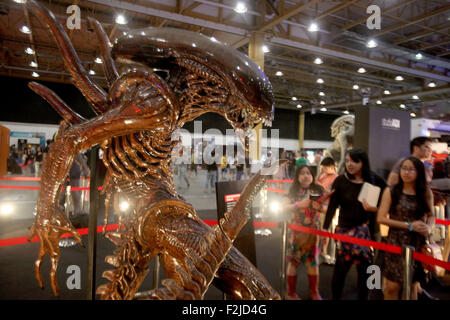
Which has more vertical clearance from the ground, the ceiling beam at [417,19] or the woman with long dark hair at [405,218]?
the ceiling beam at [417,19]

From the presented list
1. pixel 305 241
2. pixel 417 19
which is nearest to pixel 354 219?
pixel 305 241

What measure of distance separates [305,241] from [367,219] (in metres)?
0.66

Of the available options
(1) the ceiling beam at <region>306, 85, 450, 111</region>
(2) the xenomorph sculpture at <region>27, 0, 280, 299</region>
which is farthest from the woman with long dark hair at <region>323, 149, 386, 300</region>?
(1) the ceiling beam at <region>306, 85, 450, 111</region>

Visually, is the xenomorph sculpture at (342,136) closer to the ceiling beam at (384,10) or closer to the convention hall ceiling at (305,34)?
the convention hall ceiling at (305,34)

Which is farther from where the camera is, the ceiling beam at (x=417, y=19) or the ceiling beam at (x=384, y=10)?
the ceiling beam at (x=417, y=19)

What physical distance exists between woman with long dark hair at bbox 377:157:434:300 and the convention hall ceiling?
5.50 ft

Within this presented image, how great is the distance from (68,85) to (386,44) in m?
12.7

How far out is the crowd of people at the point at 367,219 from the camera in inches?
103

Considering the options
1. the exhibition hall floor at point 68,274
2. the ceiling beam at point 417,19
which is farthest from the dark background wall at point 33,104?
the exhibition hall floor at point 68,274

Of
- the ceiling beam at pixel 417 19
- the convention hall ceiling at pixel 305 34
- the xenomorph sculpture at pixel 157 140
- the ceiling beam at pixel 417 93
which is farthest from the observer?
the ceiling beam at pixel 417 93

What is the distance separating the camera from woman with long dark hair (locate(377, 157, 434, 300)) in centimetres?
260

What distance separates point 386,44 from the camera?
8180mm

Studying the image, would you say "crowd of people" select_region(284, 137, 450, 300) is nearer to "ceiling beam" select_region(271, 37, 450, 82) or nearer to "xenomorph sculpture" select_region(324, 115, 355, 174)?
"xenomorph sculpture" select_region(324, 115, 355, 174)

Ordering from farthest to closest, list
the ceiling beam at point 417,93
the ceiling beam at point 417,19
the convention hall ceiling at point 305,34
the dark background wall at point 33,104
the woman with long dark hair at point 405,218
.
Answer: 1. the dark background wall at point 33,104
2. the ceiling beam at point 417,93
3. the convention hall ceiling at point 305,34
4. the ceiling beam at point 417,19
5. the woman with long dark hair at point 405,218
